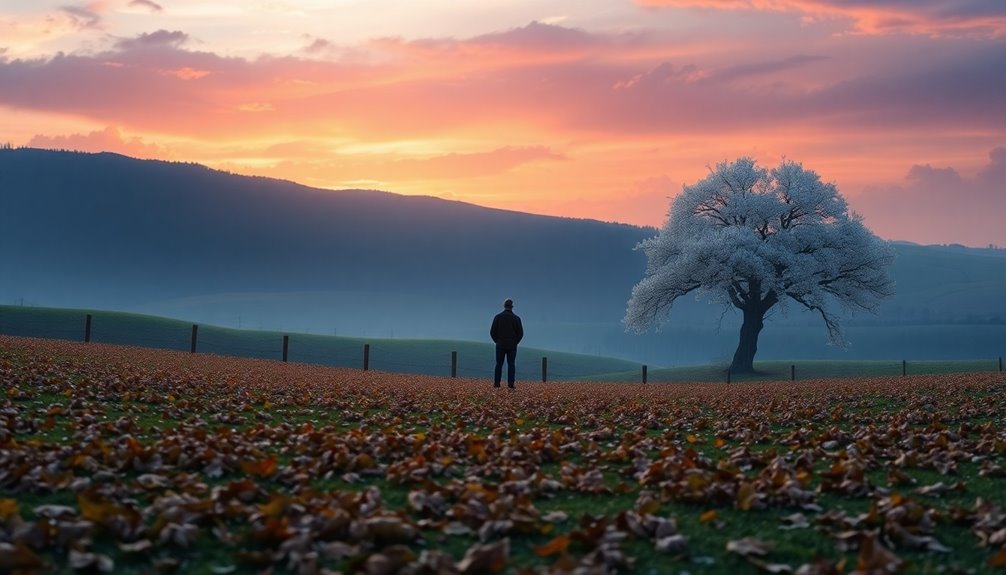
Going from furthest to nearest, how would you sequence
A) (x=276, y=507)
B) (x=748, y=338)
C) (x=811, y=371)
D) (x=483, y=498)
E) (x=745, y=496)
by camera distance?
(x=811, y=371), (x=748, y=338), (x=745, y=496), (x=483, y=498), (x=276, y=507)

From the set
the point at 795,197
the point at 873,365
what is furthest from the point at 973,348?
the point at 795,197

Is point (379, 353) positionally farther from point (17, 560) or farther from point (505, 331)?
point (17, 560)

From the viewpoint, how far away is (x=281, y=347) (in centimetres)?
8225

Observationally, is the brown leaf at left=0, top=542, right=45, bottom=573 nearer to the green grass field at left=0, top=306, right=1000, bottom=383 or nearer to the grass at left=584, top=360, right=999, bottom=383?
the green grass field at left=0, top=306, right=1000, bottom=383

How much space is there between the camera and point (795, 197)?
55719 millimetres

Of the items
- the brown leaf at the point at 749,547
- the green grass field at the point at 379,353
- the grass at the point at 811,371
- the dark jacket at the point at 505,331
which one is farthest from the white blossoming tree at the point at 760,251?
the brown leaf at the point at 749,547

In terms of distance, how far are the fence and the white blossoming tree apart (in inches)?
196

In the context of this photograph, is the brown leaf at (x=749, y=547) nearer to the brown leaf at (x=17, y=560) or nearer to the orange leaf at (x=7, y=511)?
the brown leaf at (x=17, y=560)

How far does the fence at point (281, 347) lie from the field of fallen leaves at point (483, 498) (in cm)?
4613

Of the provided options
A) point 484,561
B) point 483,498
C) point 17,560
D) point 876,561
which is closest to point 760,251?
point 483,498

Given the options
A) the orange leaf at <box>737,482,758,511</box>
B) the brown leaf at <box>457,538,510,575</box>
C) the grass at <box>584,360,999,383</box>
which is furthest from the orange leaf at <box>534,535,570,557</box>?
the grass at <box>584,360,999,383</box>

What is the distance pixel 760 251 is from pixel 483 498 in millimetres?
48077

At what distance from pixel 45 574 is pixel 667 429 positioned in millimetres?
10174

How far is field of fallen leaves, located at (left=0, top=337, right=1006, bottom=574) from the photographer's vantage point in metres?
5.10
